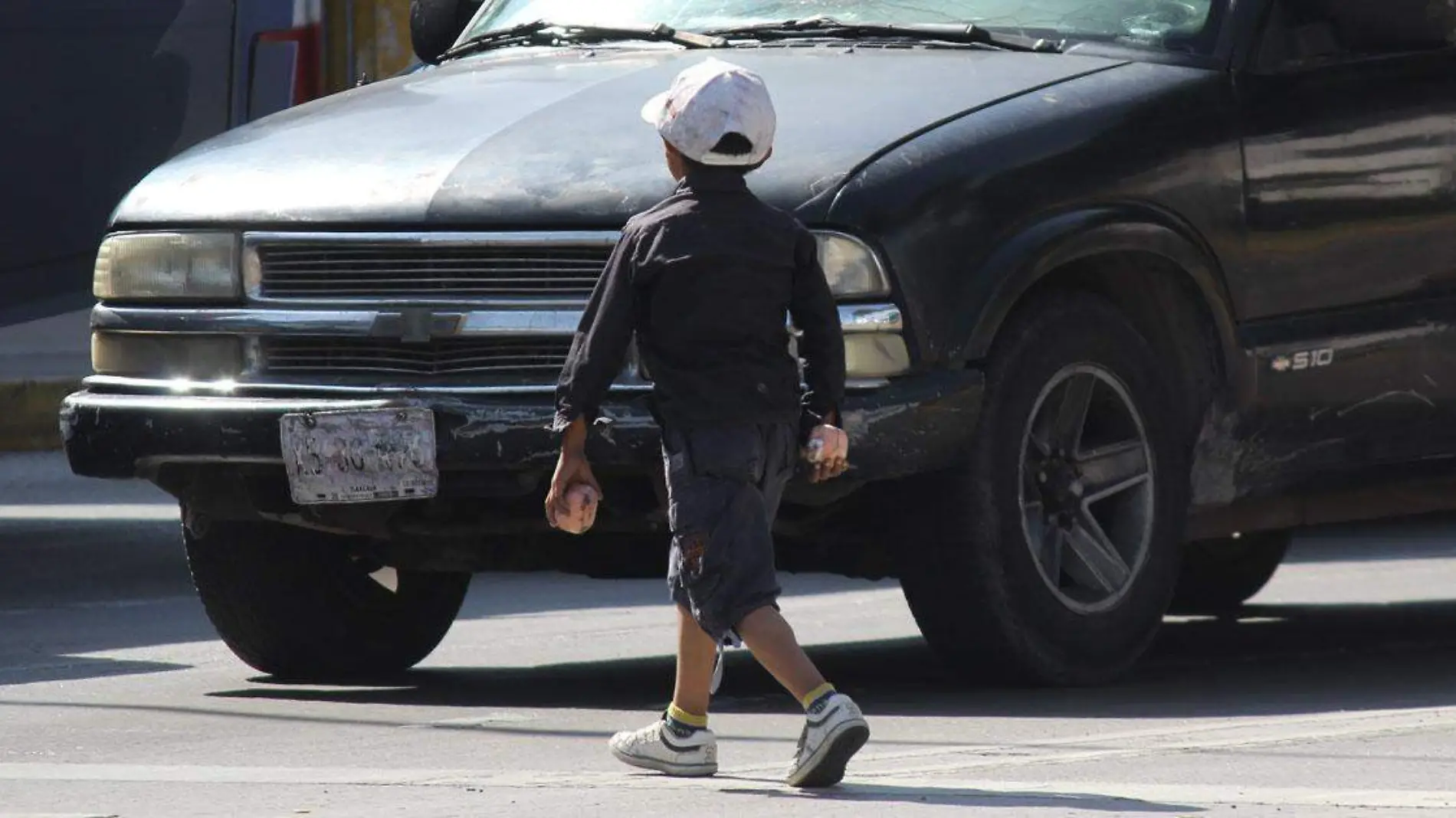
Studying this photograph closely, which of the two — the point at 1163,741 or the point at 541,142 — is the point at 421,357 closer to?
the point at 541,142

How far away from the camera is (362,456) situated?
7184mm

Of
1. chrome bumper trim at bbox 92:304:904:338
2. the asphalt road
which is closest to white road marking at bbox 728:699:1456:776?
the asphalt road

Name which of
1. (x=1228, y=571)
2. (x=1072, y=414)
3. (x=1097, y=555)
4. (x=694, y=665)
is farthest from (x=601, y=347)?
(x=1228, y=571)

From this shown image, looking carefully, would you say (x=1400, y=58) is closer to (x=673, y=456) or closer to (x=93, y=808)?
(x=673, y=456)

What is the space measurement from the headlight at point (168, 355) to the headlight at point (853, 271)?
53.1 inches

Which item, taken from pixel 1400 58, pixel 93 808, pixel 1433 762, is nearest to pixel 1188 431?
pixel 1400 58

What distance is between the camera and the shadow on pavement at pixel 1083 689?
7293mm

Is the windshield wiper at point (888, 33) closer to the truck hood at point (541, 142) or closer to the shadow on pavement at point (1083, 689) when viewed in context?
the truck hood at point (541, 142)

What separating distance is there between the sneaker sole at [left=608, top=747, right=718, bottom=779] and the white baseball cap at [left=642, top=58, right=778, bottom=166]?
1.06 m

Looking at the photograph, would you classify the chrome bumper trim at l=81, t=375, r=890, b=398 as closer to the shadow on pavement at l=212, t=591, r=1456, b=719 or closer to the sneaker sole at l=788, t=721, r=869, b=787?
the shadow on pavement at l=212, t=591, r=1456, b=719

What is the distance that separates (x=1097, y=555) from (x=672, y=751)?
1622 millimetres

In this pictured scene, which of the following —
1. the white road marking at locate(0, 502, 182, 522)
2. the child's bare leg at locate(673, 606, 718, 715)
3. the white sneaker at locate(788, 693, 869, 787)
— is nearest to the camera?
the white sneaker at locate(788, 693, 869, 787)

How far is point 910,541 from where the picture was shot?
23.8 feet

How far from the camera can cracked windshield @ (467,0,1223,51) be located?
25.7ft
